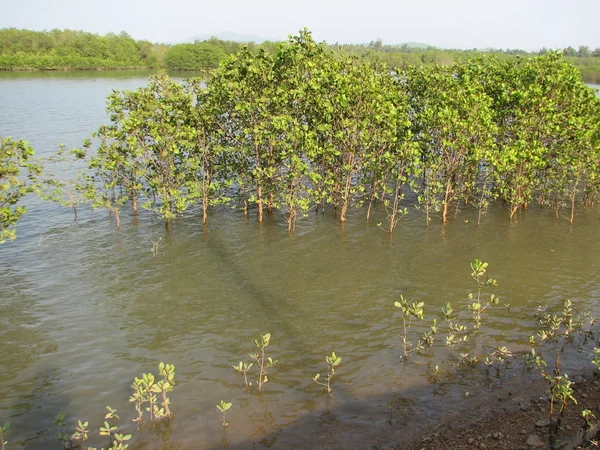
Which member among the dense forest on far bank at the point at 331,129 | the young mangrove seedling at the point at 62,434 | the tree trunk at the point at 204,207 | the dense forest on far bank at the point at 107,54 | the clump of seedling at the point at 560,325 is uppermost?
the dense forest on far bank at the point at 107,54

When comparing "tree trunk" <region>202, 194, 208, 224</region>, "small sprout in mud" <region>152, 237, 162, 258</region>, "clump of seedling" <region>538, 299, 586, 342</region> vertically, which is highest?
"tree trunk" <region>202, 194, 208, 224</region>

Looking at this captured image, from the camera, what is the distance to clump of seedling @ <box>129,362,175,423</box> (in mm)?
10305

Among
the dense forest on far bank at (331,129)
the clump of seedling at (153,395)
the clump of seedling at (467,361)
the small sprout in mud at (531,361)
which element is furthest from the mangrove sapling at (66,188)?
the small sprout in mud at (531,361)

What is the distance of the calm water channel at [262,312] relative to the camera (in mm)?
11258

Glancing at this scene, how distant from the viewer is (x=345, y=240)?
22.5 m

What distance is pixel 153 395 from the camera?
37.3 feet

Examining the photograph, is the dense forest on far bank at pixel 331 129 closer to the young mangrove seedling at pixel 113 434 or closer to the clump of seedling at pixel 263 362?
the clump of seedling at pixel 263 362

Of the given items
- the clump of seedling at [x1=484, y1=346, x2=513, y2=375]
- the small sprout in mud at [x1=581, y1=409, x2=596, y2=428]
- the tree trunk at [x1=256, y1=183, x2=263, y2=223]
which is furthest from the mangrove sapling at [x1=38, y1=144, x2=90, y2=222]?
the small sprout in mud at [x1=581, y1=409, x2=596, y2=428]

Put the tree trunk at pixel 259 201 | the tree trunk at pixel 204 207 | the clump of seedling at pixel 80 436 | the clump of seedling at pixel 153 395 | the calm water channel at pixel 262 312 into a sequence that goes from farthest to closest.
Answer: the tree trunk at pixel 204 207 → the tree trunk at pixel 259 201 → the calm water channel at pixel 262 312 → the clump of seedling at pixel 153 395 → the clump of seedling at pixel 80 436

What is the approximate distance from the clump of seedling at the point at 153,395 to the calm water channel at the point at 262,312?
37cm

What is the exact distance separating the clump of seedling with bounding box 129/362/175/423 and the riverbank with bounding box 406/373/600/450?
539 cm

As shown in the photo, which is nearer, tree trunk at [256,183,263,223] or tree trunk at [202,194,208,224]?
tree trunk at [256,183,263,223]

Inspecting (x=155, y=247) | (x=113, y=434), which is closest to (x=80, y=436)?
(x=113, y=434)

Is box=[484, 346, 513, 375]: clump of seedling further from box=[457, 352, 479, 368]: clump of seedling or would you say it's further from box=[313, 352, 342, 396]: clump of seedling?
box=[313, 352, 342, 396]: clump of seedling
